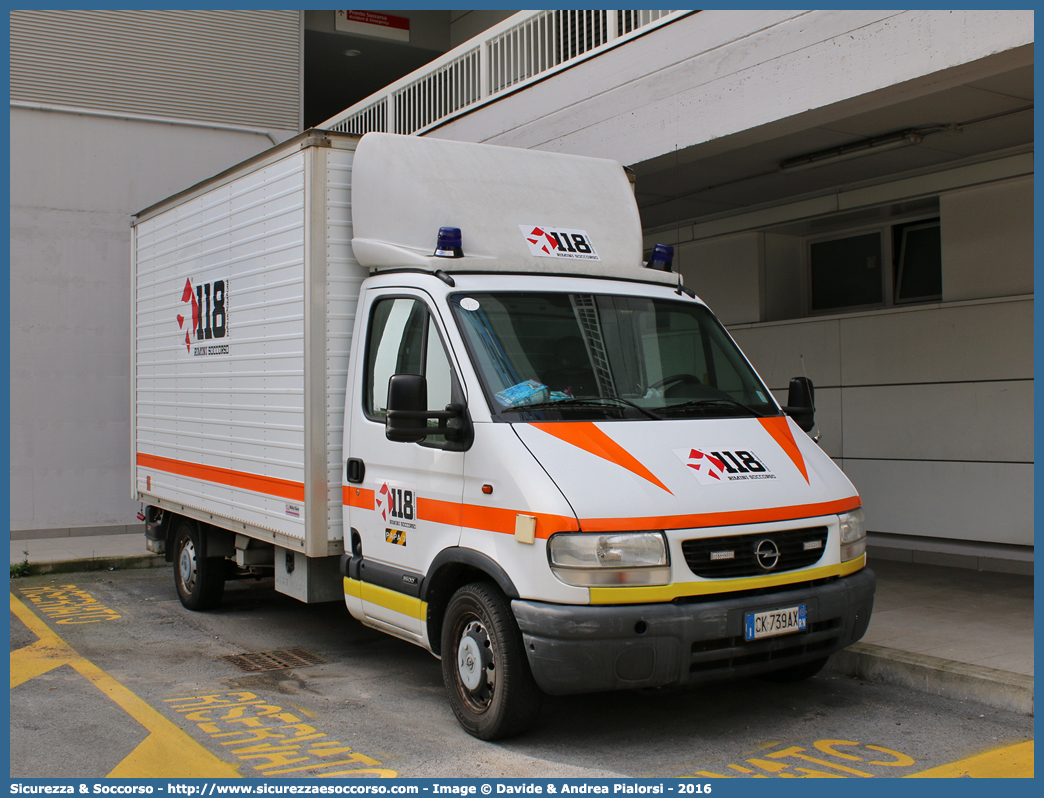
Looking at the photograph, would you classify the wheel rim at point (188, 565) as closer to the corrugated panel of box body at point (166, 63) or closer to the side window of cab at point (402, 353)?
the side window of cab at point (402, 353)

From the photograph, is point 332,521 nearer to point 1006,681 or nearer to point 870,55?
point 1006,681

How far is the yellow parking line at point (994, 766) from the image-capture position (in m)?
4.74

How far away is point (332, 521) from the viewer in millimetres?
6336

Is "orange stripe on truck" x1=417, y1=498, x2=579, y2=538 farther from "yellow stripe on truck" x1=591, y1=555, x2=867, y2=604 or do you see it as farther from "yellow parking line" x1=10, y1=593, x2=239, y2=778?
"yellow parking line" x1=10, y1=593, x2=239, y2=778

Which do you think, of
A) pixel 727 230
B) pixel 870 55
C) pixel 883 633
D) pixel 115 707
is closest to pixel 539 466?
pixel 115 707

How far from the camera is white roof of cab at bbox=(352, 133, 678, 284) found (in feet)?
19.7

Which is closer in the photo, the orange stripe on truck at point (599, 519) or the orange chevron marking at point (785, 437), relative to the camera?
the orange stripe on truck at point (599, 519)

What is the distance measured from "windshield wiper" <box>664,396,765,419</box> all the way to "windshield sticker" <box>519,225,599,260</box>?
120 cm

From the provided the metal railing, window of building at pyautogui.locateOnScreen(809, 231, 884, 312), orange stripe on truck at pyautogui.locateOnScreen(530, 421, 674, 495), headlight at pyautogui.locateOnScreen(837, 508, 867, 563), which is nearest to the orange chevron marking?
headlight at pyautogui.locateOnScreen(837, 508, 867, 563)

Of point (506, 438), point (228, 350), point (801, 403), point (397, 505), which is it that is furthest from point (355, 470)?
point (801, 403)

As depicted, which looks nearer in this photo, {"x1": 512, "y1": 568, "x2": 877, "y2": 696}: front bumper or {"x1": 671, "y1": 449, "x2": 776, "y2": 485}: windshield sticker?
{"x1": 512, "y1": 568, "x2": 877, "y2": 696}: front bumper

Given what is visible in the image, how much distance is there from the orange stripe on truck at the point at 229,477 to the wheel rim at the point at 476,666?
1647 millimetres

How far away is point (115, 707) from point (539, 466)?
300 cm

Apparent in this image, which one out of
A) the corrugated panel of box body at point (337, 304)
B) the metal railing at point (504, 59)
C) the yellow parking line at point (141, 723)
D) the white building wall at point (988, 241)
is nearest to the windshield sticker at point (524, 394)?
the corrugated panel of box body at point (337, 304)
